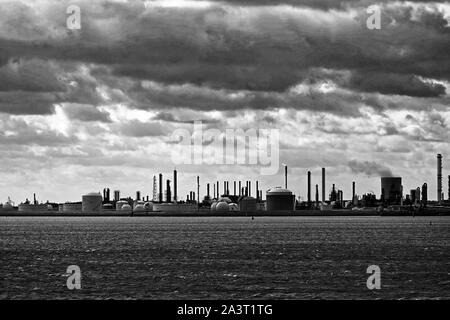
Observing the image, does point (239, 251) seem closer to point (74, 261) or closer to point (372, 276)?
point (74, 261)

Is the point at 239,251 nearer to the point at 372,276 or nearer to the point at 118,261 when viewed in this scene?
the point at 118,261

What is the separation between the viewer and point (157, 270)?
10562cm

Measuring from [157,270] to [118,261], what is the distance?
18289 millimetres

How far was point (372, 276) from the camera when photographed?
9450cm

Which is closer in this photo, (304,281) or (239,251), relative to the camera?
(304,281)
